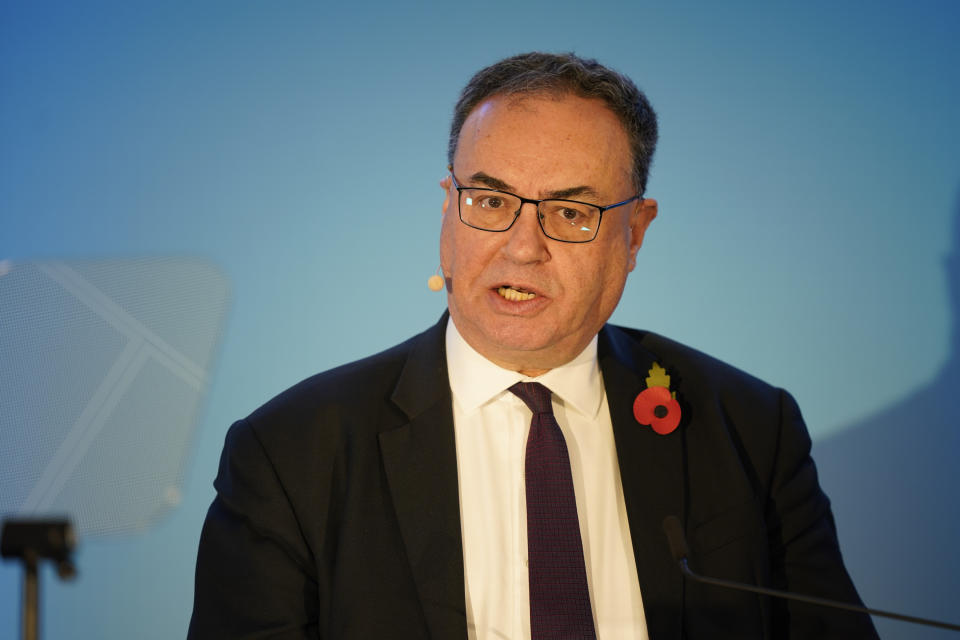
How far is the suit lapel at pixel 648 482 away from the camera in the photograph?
1689 millimetres

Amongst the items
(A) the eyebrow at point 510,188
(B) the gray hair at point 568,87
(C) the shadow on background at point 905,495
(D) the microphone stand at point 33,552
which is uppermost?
(B) the gray hair at point 568,87

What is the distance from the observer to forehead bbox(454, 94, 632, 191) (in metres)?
1.71

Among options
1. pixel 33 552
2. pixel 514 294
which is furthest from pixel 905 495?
pixel 33 552

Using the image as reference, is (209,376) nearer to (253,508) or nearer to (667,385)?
(253,508)

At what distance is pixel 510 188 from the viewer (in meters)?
1.71

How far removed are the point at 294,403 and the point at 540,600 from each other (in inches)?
23.2

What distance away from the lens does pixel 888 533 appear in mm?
2654

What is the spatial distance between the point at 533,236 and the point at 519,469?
442 millimetres

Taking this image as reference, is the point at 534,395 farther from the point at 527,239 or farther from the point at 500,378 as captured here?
the point at 527,239

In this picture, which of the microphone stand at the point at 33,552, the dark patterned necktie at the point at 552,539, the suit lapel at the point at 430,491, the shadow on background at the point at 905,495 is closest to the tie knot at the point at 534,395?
the dark patterned necktie at the point at 552,539

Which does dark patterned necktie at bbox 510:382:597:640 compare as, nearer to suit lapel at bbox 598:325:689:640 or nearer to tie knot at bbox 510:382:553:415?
tie knot at bbox 510:382:553:415

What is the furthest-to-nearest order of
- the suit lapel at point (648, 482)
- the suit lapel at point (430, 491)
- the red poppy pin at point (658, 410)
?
1. the red poppy pin at point (658, 410)
2. the suit lapel at point (648, 482)
3. the suit lapel at point (430, 491)

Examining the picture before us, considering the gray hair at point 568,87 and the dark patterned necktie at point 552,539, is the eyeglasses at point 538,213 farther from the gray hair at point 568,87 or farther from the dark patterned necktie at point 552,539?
the dark patterned necktie at point 552,539

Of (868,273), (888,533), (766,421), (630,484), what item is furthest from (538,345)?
(888,533)
